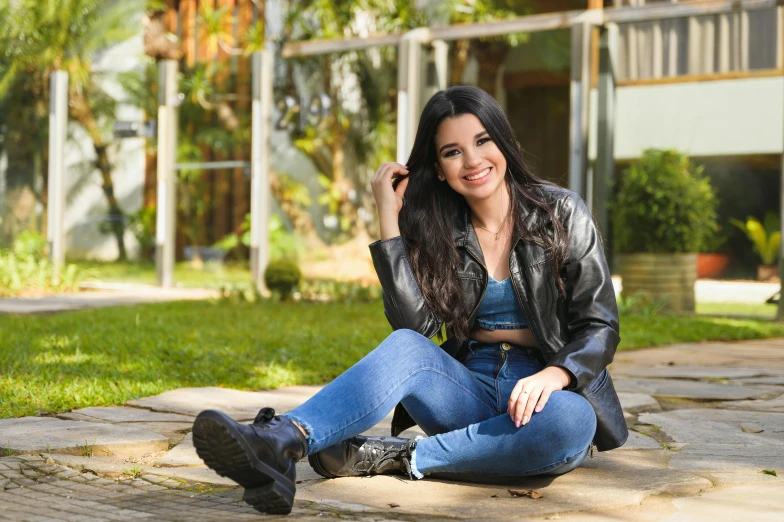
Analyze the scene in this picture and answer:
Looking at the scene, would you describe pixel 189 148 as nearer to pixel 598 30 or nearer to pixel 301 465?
pixel 598 30

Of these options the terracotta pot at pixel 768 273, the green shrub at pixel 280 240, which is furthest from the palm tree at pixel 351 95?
the terracotta pot at pixel 768 273

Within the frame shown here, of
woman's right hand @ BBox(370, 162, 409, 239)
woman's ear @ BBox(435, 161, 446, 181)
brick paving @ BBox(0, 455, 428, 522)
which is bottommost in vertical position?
brick paving @ BBox(0, 455, 428, 522)

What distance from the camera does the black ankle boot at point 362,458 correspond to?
2881mm

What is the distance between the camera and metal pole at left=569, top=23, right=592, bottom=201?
9289mm

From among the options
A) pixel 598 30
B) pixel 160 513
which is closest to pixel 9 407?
pixel 160 513

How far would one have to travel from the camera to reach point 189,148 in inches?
460

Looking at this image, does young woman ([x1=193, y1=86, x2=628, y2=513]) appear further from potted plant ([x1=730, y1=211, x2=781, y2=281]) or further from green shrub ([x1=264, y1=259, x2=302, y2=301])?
potted plant ([x1=730, y1=211, x2=781, y2=281])

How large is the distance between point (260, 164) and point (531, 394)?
8707mm

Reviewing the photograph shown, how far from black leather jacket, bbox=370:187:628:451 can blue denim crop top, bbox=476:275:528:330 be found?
0.03m

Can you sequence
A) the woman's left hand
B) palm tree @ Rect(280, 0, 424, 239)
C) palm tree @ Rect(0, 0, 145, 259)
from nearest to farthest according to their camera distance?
1. the woman's left hand
2. palm tree @ Rect(280, 0, 424, 239)
3. palm tree @ Rect(0, 0, 145, 259)

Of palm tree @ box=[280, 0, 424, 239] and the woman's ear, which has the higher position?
palm tree @ box=[280, 0, 424, 239]

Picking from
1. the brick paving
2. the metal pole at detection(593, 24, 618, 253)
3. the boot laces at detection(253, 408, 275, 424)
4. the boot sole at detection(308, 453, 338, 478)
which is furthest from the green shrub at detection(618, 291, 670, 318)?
the boot laces at detection(253, 408, 275, 424)

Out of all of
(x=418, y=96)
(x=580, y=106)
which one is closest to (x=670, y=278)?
(x=580, y=106)

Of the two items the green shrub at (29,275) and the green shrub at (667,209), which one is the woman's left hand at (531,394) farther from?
the green shrub at (29,275)
